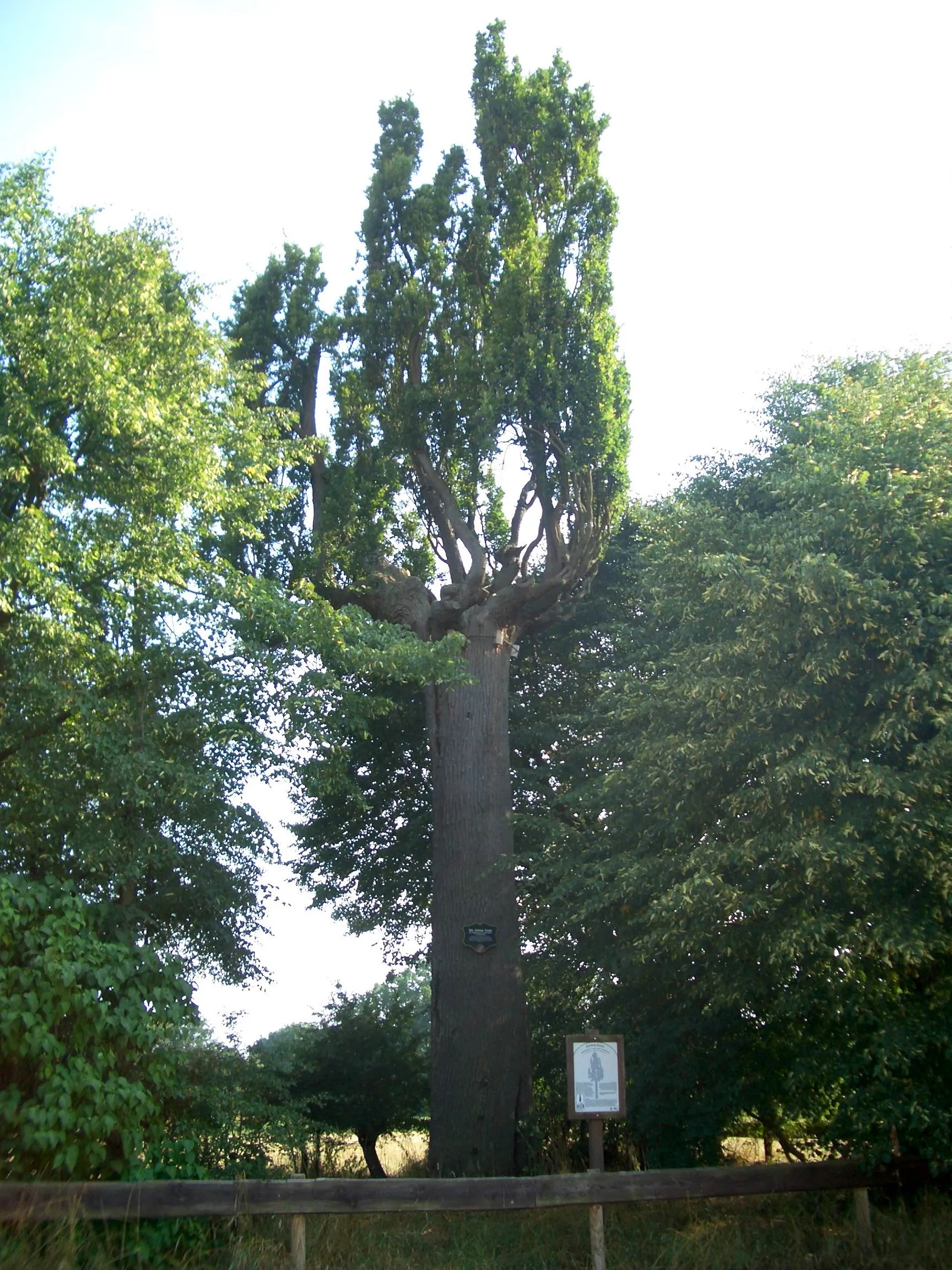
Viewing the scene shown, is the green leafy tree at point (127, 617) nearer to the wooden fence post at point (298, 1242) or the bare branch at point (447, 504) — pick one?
the wooden fence post at point (298, 1242)

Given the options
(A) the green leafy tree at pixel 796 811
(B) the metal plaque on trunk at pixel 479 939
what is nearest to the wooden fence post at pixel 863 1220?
(A) the green leafy tree at pixel 796 811

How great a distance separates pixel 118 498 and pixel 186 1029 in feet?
18.7

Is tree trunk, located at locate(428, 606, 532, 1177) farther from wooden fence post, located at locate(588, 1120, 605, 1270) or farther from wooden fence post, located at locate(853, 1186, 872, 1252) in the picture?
wooden fence post, located at locate(853, 1186, 872, 1252)

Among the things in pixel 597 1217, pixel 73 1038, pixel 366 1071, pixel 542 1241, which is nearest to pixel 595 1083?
pixel 597 1217

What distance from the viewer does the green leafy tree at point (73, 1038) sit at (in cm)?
762

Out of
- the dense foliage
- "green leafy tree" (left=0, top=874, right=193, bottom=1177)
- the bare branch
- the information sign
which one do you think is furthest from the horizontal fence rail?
the bare branch

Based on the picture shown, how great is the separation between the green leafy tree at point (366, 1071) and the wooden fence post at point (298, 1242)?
8572mm

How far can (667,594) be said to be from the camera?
1379 cm

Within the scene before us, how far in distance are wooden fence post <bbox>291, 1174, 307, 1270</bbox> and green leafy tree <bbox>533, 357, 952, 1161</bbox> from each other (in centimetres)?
420

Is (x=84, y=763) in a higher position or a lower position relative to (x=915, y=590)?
lower

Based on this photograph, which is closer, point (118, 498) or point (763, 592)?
point (763, 592)

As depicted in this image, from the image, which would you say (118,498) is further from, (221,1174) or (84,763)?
(221,1174)

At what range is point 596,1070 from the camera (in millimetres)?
8922

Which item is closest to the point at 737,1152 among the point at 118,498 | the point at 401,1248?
the point at 401,1248
